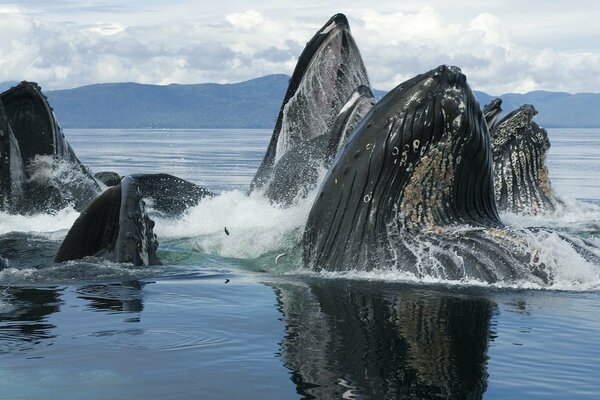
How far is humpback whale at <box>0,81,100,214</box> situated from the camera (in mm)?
12000

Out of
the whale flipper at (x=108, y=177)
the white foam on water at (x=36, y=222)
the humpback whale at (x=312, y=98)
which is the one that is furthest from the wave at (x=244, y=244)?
the whale flipper at (x=108, y=177)

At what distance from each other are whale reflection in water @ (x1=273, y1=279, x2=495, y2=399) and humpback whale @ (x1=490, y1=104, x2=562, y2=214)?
7.34 meters

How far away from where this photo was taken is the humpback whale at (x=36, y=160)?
472 inches

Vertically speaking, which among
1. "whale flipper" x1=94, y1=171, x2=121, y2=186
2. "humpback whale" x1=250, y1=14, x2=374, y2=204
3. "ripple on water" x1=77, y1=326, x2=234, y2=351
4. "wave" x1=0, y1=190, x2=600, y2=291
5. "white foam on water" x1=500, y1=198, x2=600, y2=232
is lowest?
"ripple on water" x1=77, y1=326, x2=234, y2=351

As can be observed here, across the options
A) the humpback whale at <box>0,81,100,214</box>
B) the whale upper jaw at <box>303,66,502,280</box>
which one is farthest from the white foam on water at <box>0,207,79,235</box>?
the whale upper jaw at <box>303,66,502,280</box>

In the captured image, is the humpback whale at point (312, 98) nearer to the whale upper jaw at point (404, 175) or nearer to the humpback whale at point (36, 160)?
the humpback whale at point (36, 160)

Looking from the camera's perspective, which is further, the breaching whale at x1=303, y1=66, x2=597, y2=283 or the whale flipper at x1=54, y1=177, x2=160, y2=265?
the whale flipper at x1=54, y1=177, x2=160, y2=265

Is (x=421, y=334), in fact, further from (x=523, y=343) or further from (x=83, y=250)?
(x=83, y=250)

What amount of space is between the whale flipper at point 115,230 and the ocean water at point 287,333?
0.56 feet

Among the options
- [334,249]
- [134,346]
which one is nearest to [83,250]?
[334,249]

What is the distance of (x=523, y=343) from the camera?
Answer: 533 centimetres

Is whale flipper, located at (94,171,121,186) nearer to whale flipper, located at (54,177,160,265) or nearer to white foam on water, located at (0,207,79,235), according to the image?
white foam on water, located at (0,207,79,235)

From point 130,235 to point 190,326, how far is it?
233cm

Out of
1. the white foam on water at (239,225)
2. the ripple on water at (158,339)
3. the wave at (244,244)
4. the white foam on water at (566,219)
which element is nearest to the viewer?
the ripple on water at (158,339)
